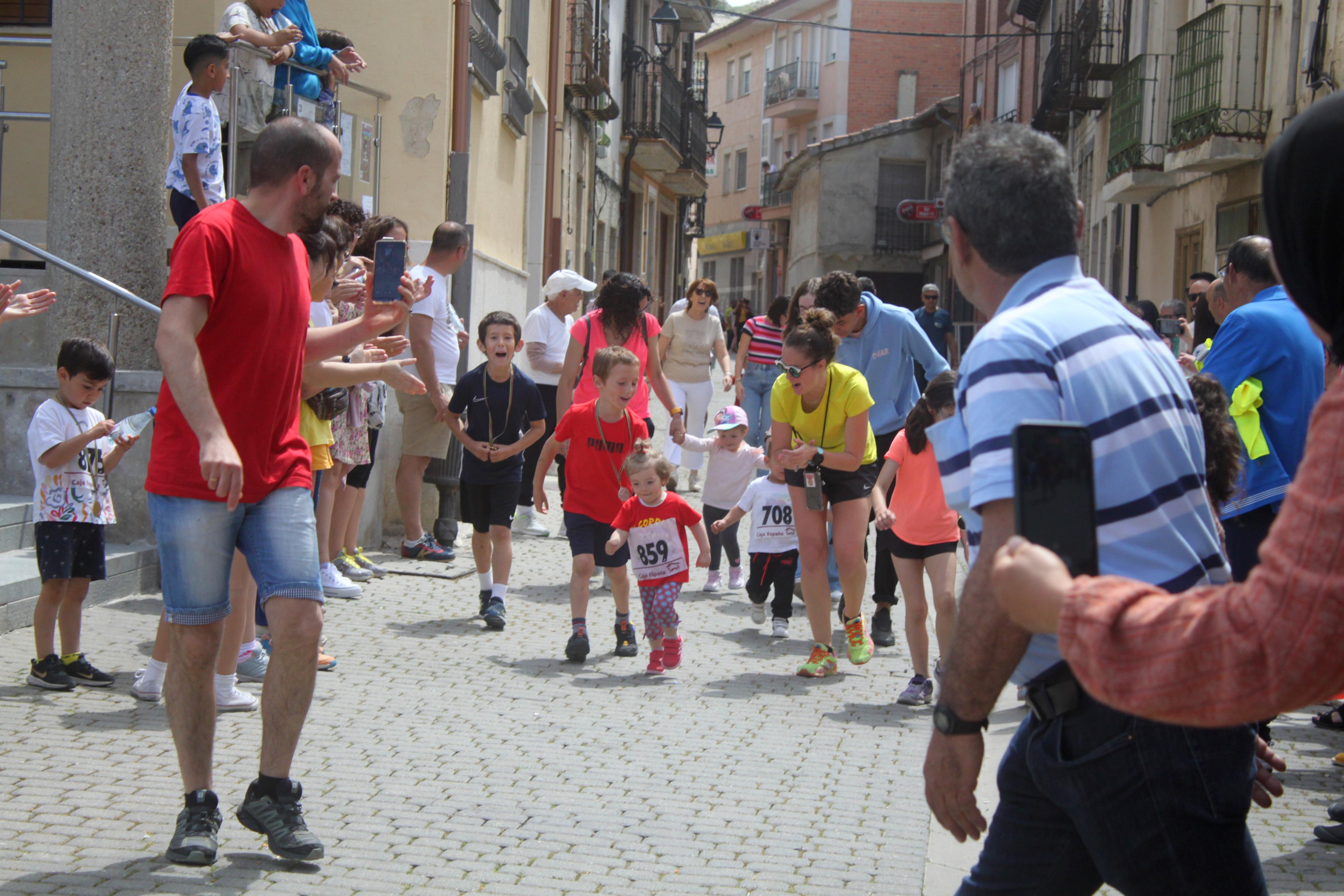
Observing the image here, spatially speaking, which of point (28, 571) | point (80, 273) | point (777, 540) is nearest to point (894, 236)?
point (777, 540)

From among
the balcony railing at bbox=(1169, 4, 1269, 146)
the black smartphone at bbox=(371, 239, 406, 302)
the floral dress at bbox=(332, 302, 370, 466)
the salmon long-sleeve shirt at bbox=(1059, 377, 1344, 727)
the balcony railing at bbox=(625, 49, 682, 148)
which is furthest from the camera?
the balcony railing at bbox=(625, 49, 682, 148)

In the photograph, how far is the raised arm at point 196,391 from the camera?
3555mm

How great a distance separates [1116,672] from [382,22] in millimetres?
10781

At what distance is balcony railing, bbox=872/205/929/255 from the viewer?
1823 inches

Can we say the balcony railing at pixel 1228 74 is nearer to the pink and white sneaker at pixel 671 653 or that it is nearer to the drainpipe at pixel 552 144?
the drainpipe at pixel 552 144

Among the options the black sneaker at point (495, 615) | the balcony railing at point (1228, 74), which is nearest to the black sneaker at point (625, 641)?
the black sneaker at point (495, 615)

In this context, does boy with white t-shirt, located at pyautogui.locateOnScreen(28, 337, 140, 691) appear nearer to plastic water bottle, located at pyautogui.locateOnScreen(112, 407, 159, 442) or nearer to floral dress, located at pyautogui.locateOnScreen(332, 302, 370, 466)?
plastic water bottle, located at pyautogui.locateOnScreen(112, 407, 159, 442)

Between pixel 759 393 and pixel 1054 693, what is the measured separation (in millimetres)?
Result: 9989

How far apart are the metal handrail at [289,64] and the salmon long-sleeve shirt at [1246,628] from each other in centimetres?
793

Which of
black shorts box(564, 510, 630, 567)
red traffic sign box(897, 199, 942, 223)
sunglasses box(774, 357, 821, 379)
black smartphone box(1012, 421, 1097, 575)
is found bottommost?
black shorts box(564, 510, 630, 567)

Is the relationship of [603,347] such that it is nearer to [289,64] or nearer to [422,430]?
[422,430]

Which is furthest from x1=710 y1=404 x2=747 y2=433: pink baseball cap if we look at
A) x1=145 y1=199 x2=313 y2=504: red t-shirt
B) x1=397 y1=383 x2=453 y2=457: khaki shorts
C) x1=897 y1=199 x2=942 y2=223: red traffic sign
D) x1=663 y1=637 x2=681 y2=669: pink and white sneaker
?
x1=897 y1=199 x2=942 y2=223: red traffic sign

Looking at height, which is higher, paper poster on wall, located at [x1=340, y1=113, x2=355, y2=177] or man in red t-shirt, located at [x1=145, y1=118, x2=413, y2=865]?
paper poster on wall, located at [x1=340, y1=113, x2=355, y2=177]

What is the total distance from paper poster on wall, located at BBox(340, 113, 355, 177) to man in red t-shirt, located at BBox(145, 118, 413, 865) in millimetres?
6654
